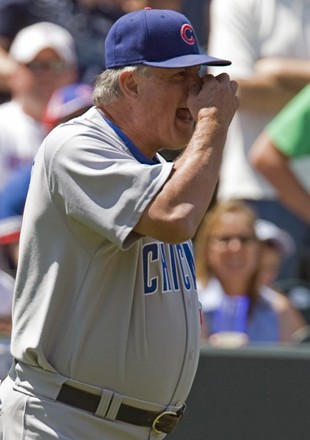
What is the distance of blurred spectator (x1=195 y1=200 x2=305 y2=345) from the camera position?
579 cm

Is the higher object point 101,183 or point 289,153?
point 101,183

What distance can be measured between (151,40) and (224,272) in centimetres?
280

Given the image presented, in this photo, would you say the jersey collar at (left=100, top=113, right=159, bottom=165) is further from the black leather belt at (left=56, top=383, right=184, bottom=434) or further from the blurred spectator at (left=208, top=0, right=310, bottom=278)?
the blurred spectator at (left=208, top=0, right=310, bottom=278)

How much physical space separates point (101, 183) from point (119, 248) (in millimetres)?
190

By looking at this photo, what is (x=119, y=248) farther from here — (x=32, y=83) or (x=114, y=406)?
(x=32, y=83)

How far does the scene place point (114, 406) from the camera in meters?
3.29

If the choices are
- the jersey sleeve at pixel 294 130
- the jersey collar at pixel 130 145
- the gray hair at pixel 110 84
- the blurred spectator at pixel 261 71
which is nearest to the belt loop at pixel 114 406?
the jersey collar at pixel 130 145

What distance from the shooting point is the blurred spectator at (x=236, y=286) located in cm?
579

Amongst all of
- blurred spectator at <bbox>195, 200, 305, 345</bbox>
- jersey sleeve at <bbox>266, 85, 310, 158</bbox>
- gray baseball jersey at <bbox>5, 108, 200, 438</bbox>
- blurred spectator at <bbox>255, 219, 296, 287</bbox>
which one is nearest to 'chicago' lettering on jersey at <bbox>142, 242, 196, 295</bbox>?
gray baseball jersey at <bbox>5, 108, 200, 438</bbox>

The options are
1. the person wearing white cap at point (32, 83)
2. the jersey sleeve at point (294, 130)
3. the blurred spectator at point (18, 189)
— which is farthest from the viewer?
the person wearing white cap at point (32, 83)

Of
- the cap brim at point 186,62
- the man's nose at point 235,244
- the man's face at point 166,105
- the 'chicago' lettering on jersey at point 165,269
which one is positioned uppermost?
the cap brim at point 186,62

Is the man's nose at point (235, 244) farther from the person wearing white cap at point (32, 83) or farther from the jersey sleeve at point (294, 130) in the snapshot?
the person wearing white cap at point (32, 83)

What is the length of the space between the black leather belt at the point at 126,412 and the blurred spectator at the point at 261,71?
10.6 ft

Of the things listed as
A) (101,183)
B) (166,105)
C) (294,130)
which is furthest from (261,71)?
(101,183)
